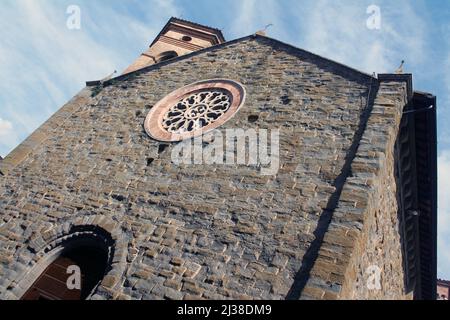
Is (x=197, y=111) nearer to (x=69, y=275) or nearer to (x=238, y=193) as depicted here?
(x=238, y=193)

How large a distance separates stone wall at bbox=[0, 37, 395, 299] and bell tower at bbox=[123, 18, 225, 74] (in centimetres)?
579

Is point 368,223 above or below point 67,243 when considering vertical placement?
above

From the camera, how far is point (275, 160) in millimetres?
6723

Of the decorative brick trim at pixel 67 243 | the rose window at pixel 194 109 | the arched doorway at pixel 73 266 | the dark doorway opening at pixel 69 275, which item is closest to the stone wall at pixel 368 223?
the rose window at pixel 194 109

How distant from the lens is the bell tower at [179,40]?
51.8 ft

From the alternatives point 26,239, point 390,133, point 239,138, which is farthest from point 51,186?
point 390,133

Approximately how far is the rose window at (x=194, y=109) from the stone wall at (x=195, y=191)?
28 centimetres

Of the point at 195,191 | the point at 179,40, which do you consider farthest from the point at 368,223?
the point at 179,40

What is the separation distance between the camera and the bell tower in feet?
51.8

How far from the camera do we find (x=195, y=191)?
6.71 metres

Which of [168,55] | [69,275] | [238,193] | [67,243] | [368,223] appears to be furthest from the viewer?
[168,55]

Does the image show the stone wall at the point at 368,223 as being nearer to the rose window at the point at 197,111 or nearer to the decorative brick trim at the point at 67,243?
the decorative brick trim at the point at 67,243

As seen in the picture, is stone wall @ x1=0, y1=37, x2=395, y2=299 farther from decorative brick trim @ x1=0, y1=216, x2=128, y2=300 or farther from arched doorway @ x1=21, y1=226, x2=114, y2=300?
arched doorway @ x1=21, y1=226, x2=114, y2=300

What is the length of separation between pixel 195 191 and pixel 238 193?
0.86m
